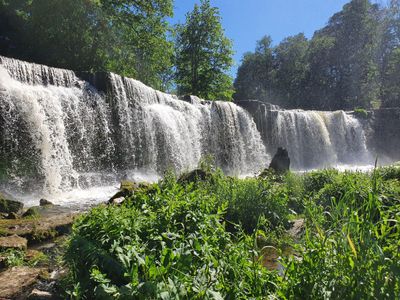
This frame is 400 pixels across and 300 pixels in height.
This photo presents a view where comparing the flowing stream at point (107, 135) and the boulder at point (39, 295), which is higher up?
the flowing stream at point (107, 135)

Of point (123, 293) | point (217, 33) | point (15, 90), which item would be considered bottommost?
point (123, 293)

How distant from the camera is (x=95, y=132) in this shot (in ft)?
58.0

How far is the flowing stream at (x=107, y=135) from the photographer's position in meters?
14.1

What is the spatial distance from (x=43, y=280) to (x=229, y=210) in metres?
3.54

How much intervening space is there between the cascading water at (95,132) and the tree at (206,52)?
13.4 metres

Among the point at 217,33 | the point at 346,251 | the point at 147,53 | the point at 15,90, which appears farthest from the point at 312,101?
the point at 346,251

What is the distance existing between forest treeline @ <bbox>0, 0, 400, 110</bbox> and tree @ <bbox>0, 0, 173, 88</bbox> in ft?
0.24

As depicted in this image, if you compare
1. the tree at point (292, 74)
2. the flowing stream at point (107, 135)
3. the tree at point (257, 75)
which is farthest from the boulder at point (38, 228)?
the tree at point (257, 75)

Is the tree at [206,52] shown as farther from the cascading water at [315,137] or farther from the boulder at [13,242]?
the boulder at [13,242]

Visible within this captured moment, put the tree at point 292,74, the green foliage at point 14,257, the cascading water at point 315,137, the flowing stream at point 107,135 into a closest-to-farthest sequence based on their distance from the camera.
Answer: the green foliage at point 14,257 < the flowing stream at point 107,135 < the cascading water at point 315,137 < the tree at point 292,74

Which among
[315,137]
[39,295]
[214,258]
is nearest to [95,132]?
[39,295]

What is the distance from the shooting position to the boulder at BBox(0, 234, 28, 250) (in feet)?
19.7

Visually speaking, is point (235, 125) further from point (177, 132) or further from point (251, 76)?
point (251, 76)

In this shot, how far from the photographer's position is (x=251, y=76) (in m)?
67.3
